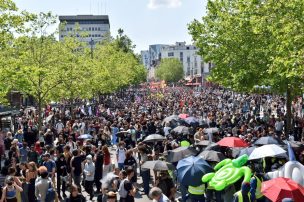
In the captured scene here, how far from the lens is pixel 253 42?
24938mm

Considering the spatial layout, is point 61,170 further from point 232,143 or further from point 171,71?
point 171,71

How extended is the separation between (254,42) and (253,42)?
0.07m

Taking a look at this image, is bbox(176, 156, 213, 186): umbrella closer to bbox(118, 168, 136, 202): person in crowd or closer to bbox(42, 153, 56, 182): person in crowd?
bbox(118, 168, 136, 202): person in crowd

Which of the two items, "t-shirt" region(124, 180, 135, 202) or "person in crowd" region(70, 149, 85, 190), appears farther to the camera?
"person in crowd" region(70, 149, 85, 190)

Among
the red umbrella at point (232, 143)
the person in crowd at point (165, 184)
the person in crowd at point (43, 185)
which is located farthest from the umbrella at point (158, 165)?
the red umbrella at point (232, 143)

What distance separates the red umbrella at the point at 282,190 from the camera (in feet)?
29.8

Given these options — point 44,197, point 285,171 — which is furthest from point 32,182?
point 285,171

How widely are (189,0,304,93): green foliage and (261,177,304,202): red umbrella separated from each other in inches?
268

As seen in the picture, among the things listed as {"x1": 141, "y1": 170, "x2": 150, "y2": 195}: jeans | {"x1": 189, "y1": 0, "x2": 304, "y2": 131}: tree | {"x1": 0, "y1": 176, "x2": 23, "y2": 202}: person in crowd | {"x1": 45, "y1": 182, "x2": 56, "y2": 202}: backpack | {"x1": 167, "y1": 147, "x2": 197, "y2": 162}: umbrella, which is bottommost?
{"x1": 141, "y1": 170, "x2": 150, "y2": 195}: jeans

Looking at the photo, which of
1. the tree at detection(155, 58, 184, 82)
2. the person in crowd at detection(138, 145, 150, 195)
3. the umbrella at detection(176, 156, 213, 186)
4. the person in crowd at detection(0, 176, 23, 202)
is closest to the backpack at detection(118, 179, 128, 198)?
the umbrella at detection(176, 156, 213, 186)

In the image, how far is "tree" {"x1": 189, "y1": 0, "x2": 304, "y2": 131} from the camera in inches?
680

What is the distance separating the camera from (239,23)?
24.8 metres

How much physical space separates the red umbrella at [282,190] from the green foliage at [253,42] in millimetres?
6798

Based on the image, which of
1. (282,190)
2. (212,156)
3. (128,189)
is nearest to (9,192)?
(128,189)
